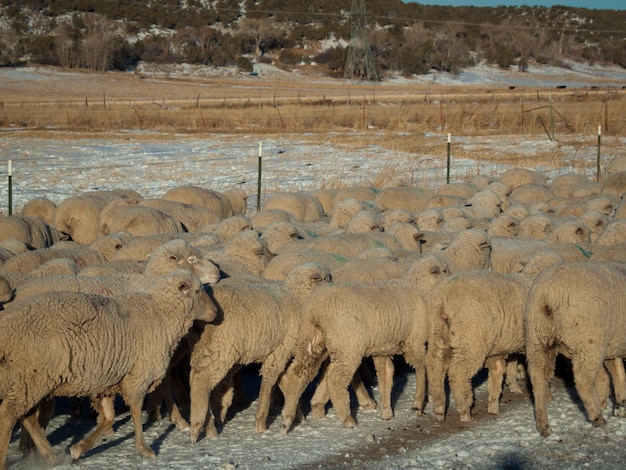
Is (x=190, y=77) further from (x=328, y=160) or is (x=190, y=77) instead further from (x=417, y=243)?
(x=417, y=243)

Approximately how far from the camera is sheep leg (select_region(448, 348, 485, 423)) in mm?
7832

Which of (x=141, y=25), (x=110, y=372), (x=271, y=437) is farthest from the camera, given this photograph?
(x=141, y=25)

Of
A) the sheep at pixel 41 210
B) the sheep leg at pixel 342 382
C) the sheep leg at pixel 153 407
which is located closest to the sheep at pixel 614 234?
the sheep leg at pixel 342 382

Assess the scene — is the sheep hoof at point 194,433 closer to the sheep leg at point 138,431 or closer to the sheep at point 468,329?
the sheep leg at point 138,431

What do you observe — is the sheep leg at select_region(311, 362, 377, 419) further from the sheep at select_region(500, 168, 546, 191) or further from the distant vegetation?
the distant vegetation

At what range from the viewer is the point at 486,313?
7.80m

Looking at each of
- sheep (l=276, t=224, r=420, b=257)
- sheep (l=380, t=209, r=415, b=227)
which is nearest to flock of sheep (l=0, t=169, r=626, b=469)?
sheep (l=276, t=224, r=420, b=257)

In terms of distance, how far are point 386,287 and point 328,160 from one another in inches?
711

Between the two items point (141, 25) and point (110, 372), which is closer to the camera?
point (110, 372)

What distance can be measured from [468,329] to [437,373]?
2.02 ft

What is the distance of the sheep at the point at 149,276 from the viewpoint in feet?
26.1

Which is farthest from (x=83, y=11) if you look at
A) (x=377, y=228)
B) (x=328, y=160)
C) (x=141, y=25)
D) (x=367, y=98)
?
(x=377, y=228)

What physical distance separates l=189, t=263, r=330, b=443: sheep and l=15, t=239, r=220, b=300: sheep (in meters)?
0.56

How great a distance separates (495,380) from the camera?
8.30 meters
